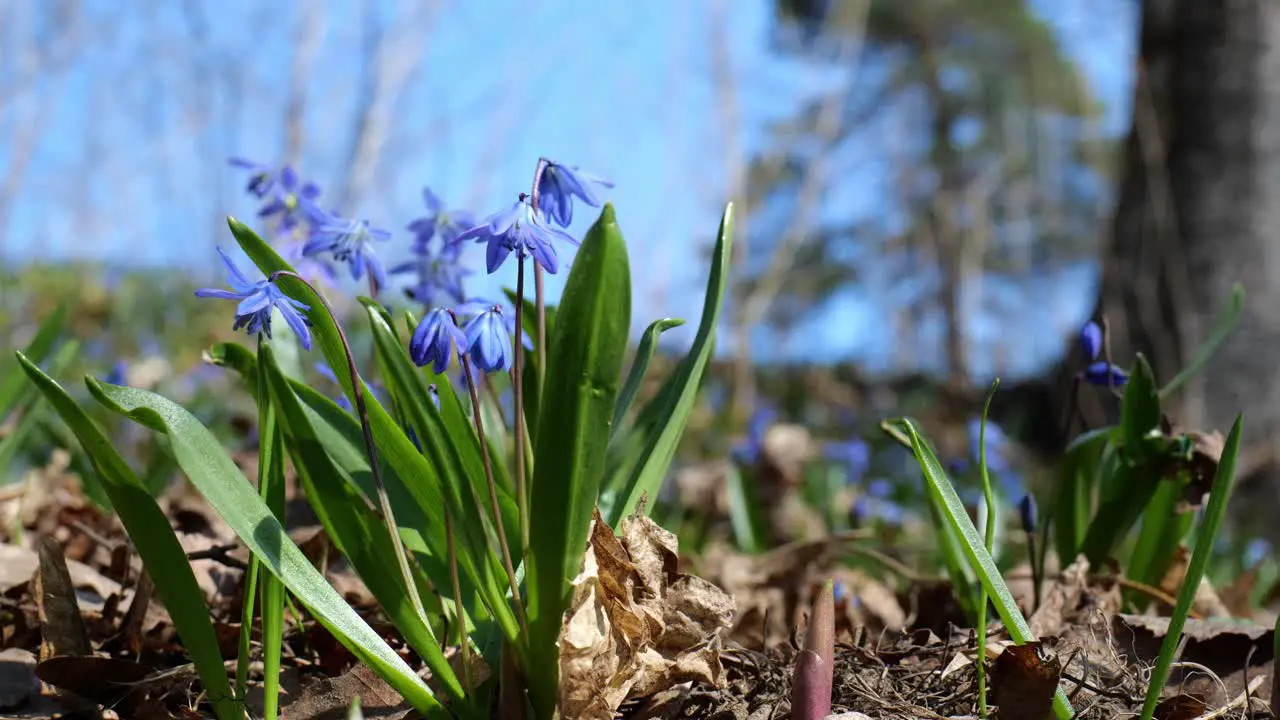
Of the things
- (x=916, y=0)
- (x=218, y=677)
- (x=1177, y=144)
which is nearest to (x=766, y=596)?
(x=218, y=677)

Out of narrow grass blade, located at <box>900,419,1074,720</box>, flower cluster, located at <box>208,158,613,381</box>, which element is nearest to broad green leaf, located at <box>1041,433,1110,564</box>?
narrow grass blade, located at <box>900,419,1074,720</box>

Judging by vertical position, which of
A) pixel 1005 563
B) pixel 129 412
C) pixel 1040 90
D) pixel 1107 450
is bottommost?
pixel 1005 563

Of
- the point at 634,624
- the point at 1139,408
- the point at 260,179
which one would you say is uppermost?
the point at 260,179

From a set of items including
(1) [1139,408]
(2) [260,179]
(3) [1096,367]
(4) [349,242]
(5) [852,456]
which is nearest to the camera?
(4) [349,242]

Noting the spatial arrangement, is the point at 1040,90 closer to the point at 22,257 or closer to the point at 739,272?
the point at 739,272

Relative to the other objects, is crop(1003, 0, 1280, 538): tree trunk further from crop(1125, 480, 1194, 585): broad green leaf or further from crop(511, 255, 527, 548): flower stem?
crop(511, 255, 527, 548): flower stem

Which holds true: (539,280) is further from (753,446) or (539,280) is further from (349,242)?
(753,446)

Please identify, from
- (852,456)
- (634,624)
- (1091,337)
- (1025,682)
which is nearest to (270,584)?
(634,624)
